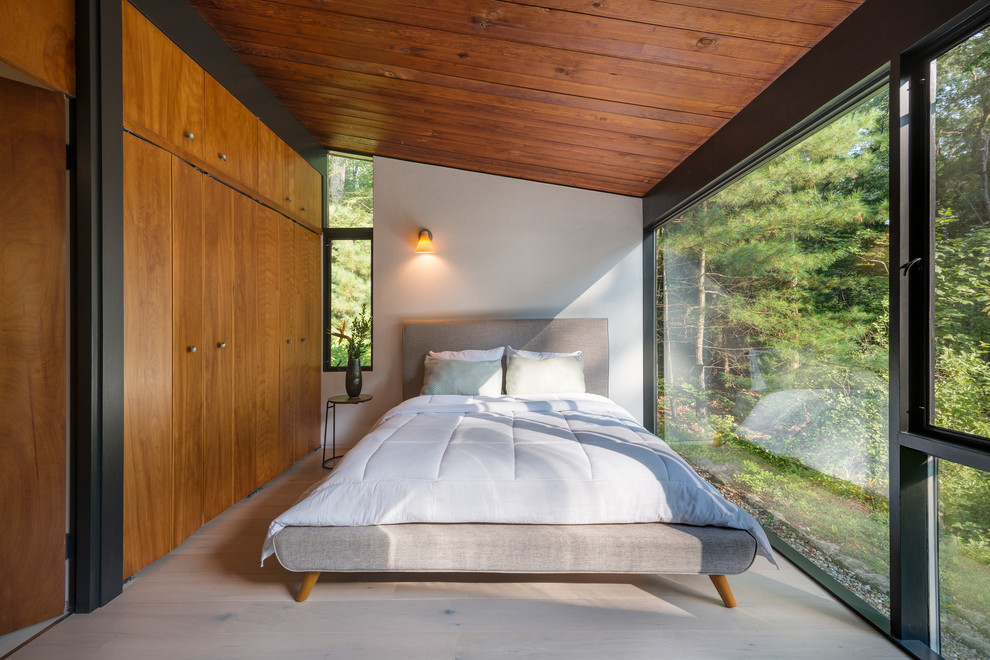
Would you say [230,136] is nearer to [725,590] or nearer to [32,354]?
[32,354]

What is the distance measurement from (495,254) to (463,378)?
1.18 m

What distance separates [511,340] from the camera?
3.97 metres

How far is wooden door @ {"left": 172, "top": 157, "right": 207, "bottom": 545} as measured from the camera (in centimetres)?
218

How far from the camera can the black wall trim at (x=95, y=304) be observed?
1702 mm

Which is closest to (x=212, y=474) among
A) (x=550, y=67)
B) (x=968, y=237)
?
(x=550, y=67)

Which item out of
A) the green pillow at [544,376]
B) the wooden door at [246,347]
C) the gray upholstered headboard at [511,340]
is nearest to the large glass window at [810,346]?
the green pillow at [544,376]

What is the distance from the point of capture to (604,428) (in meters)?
2.43

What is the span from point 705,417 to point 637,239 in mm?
1764

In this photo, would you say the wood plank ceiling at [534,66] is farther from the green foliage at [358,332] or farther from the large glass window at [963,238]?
the green foliage at [358,332]

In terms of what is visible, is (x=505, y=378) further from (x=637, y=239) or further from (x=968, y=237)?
(x=968, y=237)

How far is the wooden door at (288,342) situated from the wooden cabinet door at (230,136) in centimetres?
56

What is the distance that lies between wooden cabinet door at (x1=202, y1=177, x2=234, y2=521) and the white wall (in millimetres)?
1470

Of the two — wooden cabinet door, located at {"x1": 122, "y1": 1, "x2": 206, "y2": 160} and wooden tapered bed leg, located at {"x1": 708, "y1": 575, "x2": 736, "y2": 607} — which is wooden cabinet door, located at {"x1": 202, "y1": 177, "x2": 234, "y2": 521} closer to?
wooden cabinet door, located at {"x1": 122, "y1": 1, "x2": 206, "y2": 160}

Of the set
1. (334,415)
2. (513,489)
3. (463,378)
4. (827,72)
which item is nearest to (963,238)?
(827,72)
